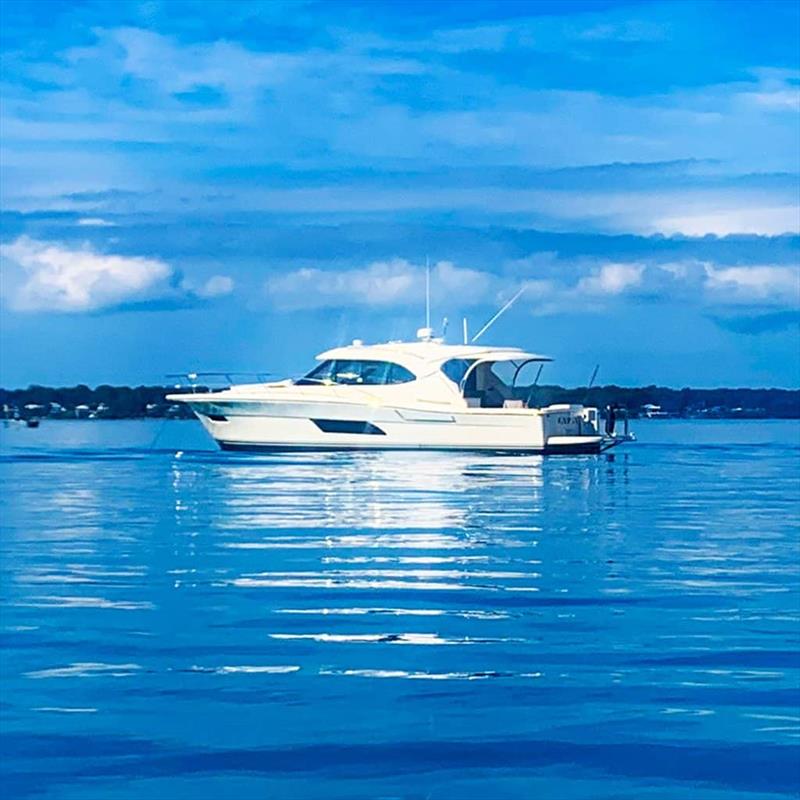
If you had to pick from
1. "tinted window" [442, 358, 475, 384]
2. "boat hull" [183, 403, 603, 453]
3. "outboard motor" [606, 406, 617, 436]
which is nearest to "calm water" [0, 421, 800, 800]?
"boat hull" [183, 403, 603, 453]

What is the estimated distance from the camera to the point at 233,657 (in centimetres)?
1105

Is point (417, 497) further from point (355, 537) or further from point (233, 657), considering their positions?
point (233, 657)

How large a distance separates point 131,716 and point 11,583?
6.25 m

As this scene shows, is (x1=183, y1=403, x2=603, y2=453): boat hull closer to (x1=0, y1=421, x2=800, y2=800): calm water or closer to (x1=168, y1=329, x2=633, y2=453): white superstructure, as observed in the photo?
(x1=168, y1=329, x2=633, y2=453): white superstructure

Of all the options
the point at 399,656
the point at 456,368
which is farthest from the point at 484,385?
the point at 399,656

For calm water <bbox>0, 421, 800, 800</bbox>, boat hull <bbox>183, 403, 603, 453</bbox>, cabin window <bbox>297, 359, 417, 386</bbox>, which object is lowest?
calm water <bbox>0, 421, 800, 800</bbox>

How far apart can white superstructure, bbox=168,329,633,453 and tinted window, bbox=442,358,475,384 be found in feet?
0.09

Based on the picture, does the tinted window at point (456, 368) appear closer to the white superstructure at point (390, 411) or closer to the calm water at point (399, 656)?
the white superstructure at point (390, 411)

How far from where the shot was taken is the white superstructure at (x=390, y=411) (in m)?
45.0

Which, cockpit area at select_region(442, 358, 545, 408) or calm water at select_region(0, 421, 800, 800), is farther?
cockpit area at select_region(442, 358, 545, 408)

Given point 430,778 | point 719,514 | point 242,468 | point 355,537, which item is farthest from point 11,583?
point 242,468

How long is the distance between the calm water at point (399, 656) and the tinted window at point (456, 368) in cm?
2141

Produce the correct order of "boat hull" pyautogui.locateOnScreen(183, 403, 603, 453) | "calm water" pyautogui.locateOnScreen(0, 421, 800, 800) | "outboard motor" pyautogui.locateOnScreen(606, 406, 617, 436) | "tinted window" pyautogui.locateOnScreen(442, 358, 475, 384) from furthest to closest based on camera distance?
1. "outboard motor" pyautogui.locateOnScreen(606, 406, 617, 436)
2. "tinted window" pyautogui.locateOnScreen(442, 358, 475, 384)
3. "boat hull" pyautogui.locateOnScreen(183, 403, 603, 453)
4. "calm water" pyautogui.locateOnScreen(0, 421, 800, 800)

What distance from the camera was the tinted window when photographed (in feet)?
149
